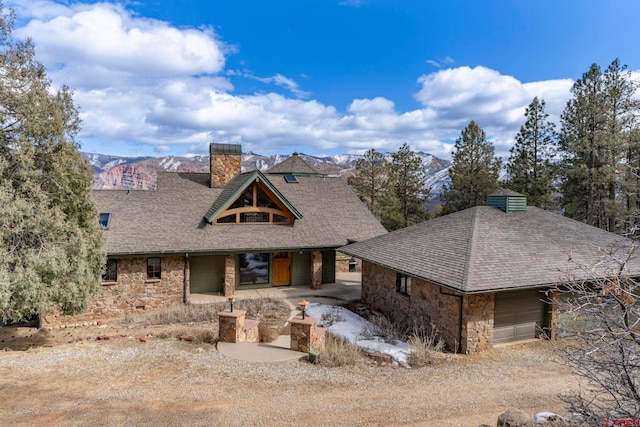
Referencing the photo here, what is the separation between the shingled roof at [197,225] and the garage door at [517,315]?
30.1 feet

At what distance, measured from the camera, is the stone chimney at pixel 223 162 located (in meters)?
21.8

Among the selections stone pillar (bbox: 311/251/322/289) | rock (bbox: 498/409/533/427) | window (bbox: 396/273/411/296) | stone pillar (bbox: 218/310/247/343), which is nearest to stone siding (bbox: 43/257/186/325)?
stone pillar (bbox: 218/310/247/343)

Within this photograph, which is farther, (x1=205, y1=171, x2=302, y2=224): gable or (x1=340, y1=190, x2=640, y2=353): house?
(x1=205, y1=171, x2=302, y2=224): gable

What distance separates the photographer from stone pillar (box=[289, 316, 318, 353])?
36.9 feet

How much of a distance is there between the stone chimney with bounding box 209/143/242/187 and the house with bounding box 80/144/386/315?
57 millimetres

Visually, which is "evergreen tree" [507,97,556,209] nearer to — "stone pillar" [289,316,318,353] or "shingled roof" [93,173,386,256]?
"shingled roof" [93,173,386,256]

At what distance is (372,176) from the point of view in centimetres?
3584

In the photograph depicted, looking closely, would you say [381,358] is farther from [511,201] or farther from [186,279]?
[186,279]

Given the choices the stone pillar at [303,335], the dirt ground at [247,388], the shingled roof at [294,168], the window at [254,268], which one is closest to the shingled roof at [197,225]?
the window at [254,268]

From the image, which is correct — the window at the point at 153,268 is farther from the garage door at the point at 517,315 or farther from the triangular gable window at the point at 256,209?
the garage door at the point at 517,315

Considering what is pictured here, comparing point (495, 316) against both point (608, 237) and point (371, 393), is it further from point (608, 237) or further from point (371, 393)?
Answer: point (608, 237)

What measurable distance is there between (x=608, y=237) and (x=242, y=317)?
15769 millimetres

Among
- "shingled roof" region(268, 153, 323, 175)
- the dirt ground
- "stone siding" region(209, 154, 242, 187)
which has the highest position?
"shingled roof" region(268, 153, 323, 175)

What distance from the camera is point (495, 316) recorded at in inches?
488
